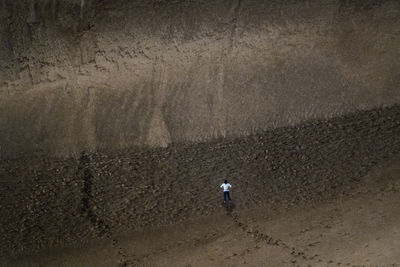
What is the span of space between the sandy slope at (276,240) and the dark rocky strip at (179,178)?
0.16 meters

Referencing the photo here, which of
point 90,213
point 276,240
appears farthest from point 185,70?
point 276,240

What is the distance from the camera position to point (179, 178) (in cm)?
783

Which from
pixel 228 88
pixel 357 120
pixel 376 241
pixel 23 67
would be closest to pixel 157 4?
pixel 228 88

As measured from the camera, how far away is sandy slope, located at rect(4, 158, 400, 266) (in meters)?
7.02

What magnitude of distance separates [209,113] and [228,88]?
21.0 inches

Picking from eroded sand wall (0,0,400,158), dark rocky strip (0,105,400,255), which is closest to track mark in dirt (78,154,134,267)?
dark rocky strip (0,105,400,255)

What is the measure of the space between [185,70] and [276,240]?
3.14 metres

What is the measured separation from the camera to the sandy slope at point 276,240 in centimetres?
702

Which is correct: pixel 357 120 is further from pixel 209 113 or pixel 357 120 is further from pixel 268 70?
pixel 209 113

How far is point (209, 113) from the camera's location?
827cm

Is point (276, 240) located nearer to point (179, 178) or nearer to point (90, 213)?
point (179, 178)

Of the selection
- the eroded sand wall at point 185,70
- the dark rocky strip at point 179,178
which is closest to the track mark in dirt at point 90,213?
the dark rocky strip at point 179,178

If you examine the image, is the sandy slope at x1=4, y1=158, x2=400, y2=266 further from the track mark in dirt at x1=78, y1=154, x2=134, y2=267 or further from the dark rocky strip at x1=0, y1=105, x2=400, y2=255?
the dark rocky strip at x1=0, y1=105, x2=400, y2=255

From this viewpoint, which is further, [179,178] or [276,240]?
[179,178]
